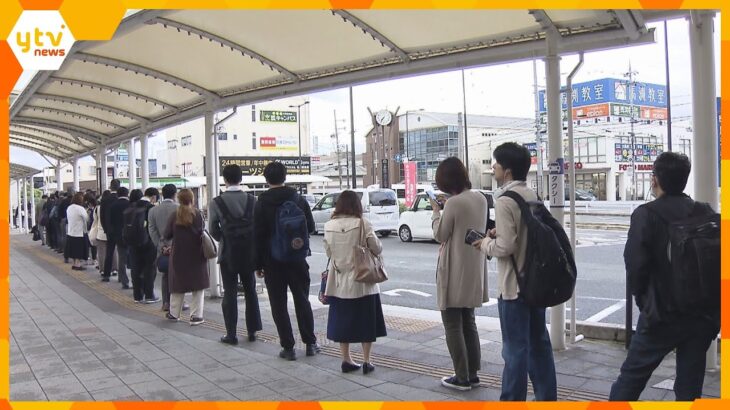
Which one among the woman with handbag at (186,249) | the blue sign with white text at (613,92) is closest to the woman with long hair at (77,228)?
the woman with handbag at (186,249)

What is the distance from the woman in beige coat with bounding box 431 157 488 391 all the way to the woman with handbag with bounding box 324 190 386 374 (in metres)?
0.69

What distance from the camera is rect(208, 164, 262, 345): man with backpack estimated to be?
5.91 m

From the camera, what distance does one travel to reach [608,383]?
4.48 m

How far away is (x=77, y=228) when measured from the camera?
11648 millimetres

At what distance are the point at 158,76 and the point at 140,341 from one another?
3.35 meters

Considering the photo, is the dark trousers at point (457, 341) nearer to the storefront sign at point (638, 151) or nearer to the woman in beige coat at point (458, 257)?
the woman in beige coat at point (458, 257)

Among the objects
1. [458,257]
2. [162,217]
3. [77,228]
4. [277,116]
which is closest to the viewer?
[458,257]

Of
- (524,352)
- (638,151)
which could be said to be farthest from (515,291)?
(638,151)

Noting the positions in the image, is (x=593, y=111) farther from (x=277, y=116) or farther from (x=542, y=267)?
(x=542, y=267)

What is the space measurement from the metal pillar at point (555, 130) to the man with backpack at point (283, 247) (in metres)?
2.19

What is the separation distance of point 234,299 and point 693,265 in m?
4.38

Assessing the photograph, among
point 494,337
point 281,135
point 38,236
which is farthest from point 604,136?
point 494,337

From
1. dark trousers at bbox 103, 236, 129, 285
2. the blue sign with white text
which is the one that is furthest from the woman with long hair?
the blue sign with white text

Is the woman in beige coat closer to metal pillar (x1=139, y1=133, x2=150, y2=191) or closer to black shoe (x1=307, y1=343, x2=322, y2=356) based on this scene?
black shoe (x1=307, y1=343, x2=322, y2=356)
